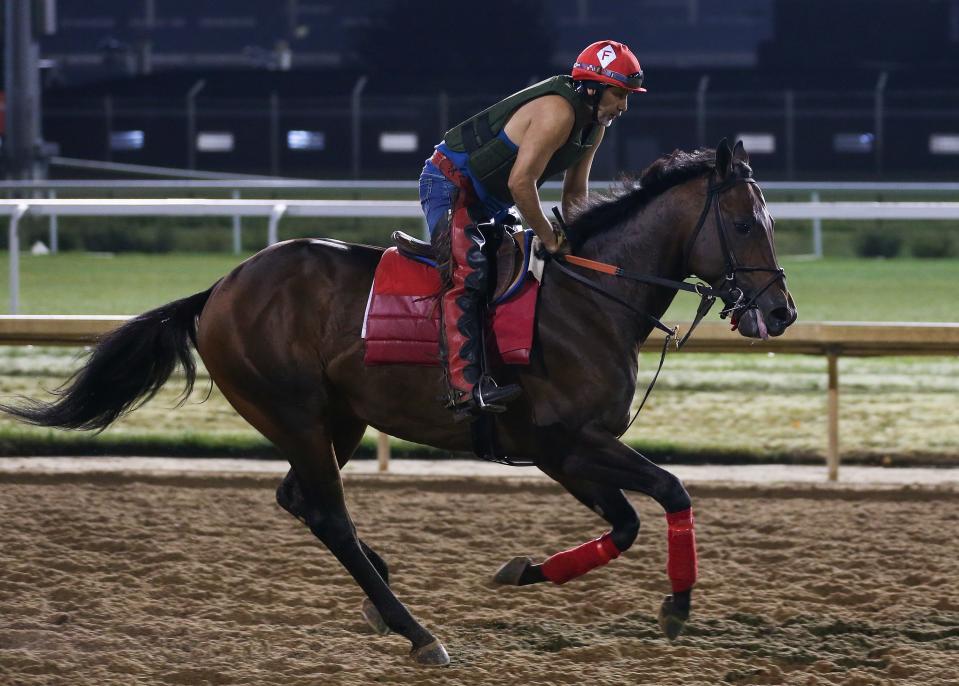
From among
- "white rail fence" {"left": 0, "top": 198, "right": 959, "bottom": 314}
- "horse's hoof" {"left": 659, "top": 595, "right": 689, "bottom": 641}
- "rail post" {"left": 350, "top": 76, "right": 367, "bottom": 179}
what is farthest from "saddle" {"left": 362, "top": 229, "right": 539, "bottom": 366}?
"rail post" {"left": 350, "top": 76, "right": 367, "bottom": 179}

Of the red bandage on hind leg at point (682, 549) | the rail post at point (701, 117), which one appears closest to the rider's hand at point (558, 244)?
the red bandage on hind leg at point (682, 549)

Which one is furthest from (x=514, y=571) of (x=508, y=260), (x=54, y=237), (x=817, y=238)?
(x=817, y=238)

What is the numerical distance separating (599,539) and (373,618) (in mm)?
813

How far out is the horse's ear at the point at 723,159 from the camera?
439cm

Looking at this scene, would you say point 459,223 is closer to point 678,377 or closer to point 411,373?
point 411,373

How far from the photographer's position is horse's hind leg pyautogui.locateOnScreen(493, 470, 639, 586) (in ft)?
14.9

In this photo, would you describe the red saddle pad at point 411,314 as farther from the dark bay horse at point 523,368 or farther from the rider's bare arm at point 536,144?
the rider's bare arm at point 536,144

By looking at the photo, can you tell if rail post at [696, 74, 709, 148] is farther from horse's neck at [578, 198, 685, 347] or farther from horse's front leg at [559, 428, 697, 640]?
horse's front leg at [559, 428, 697, 640]

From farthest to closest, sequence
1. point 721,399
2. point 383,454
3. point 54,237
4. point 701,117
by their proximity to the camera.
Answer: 1. point 701,117
2. point 54,237
3. point 721,399
4. point 383,454

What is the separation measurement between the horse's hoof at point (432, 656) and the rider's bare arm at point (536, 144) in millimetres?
1357

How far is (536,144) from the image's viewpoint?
172 inches

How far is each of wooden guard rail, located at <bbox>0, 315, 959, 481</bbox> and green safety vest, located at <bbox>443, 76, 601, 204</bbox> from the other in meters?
2.82

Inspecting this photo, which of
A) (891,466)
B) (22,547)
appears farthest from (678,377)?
(22,547)

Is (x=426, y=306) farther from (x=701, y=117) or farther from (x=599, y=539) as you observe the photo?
(x=701, y=117)
